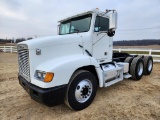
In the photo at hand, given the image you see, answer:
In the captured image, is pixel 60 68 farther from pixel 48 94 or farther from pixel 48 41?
pixel 48 41

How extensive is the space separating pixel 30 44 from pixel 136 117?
2.88 meters

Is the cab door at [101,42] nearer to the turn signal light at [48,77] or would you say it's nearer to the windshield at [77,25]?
the windshield at [77,25]

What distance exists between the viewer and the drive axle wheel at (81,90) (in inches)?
128

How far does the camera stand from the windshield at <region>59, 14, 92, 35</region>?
4.07 meters

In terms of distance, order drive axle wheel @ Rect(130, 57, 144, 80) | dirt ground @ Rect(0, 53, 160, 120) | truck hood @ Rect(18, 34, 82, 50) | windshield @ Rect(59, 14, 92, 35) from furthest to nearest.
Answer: drive axle wheel @ Rect(130, 57, 144, 80) < windshield @ Rect(59, 14, 92, 35) < dirt ground @ Rect(0, 53, 160, 120) < truck hood @ Rect(18, 34, 82, 50)

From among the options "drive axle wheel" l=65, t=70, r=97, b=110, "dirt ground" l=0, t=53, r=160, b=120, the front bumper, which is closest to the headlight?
the front bumper

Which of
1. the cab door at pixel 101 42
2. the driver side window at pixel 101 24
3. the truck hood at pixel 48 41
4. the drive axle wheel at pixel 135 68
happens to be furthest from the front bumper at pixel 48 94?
the drive axle wheel at pixel 135 68

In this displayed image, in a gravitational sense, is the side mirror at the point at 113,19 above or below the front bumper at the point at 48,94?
above

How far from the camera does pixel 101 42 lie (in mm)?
4406

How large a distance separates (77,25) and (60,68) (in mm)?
1837

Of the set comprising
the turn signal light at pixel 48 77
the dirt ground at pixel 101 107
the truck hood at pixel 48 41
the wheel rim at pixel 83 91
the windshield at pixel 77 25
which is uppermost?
the windshield at pixel 77 25

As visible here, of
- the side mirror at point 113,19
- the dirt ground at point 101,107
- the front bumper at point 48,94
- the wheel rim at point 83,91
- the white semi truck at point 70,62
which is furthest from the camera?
the side mirror at point 113,19

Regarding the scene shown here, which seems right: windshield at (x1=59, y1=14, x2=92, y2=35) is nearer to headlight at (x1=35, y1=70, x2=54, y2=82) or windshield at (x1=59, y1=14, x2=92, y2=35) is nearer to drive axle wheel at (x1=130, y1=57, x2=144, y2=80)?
headlight at (x1=35, y1=70, x2=54, y2=82)

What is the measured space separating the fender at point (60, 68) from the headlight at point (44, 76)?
0.21 feet
